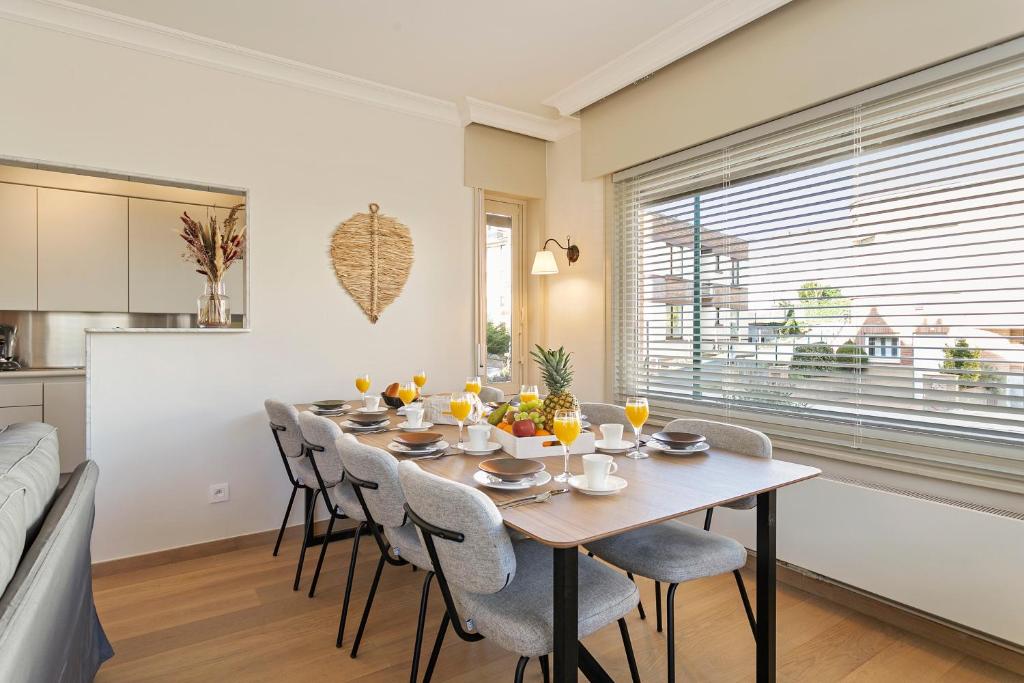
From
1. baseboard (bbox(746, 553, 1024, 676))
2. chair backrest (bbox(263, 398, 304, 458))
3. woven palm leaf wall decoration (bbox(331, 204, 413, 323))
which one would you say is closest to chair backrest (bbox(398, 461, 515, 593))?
chair backrest (bbox(263, 398, 304, 458))

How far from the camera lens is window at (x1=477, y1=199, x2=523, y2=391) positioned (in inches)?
160

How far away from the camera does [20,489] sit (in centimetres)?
120

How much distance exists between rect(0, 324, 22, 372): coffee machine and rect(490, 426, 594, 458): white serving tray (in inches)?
146

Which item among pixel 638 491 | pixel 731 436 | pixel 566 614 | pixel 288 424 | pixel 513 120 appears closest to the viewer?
pixel 566 614

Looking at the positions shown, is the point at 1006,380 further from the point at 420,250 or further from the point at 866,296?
the point at 420,250

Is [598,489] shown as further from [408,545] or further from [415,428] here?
[415,428]

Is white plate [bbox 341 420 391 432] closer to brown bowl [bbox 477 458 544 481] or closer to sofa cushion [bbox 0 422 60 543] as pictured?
brown bowl [bbox 477 458 544 481]

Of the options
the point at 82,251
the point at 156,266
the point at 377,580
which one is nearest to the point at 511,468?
the point at 377,580

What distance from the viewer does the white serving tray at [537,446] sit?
6.27 ft

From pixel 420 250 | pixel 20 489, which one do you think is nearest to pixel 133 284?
pixel 420 250

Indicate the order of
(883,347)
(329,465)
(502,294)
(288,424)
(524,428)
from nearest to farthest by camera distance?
1. (524,428)
2. (329,465)
3. (883,347)
4. (288,424)
5. (502,294)

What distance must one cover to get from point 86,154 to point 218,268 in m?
0.77

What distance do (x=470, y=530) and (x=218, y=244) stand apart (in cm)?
259

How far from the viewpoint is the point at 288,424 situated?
8.46ft
